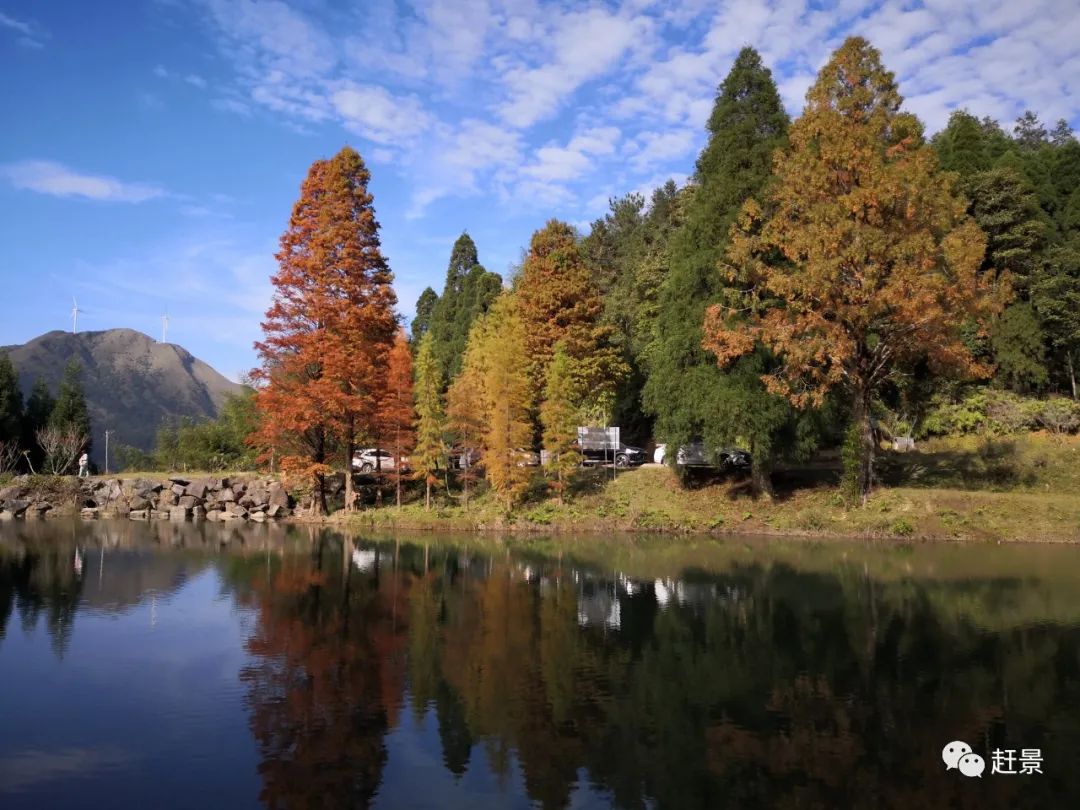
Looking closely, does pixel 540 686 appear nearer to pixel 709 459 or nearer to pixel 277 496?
pixel 709 459

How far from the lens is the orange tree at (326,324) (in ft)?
115

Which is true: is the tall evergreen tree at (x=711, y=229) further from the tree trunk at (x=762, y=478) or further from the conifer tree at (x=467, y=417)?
the conifer tree at (x=467, y=417)

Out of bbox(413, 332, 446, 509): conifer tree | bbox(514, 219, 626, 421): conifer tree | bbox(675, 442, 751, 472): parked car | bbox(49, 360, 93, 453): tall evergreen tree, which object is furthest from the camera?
bbox(49, 360, 93, 453): tall evergreen tree

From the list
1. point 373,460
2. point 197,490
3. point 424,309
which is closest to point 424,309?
point 424,309

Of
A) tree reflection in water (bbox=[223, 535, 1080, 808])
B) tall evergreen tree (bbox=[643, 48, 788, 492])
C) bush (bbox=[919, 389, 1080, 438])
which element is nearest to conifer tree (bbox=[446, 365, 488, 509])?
tall evergreen tree (bbox=[643, 48, 788, 492])

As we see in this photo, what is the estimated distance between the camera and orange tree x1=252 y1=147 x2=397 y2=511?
115 feet

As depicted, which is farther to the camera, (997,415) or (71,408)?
(71,408)

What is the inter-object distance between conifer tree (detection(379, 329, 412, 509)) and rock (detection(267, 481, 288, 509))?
6.36m

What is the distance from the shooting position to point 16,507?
1558 inches

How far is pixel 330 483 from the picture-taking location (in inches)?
1564

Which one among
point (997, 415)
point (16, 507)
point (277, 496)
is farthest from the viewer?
point (16, 507)

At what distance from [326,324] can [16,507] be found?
20.1m

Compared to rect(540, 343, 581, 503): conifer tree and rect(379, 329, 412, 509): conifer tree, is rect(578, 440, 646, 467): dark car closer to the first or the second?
rect(540, 343, 581, 503): conifer tree

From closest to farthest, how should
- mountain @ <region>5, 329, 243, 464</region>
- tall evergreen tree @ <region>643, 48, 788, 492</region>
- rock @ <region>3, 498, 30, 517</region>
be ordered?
tall evergreen tree @ <region>643, 48, 788, 492</region>, rock @ <region>3, 498, 30, 517</region>, mountain @ <region>5, 329, 243, 464</region>
